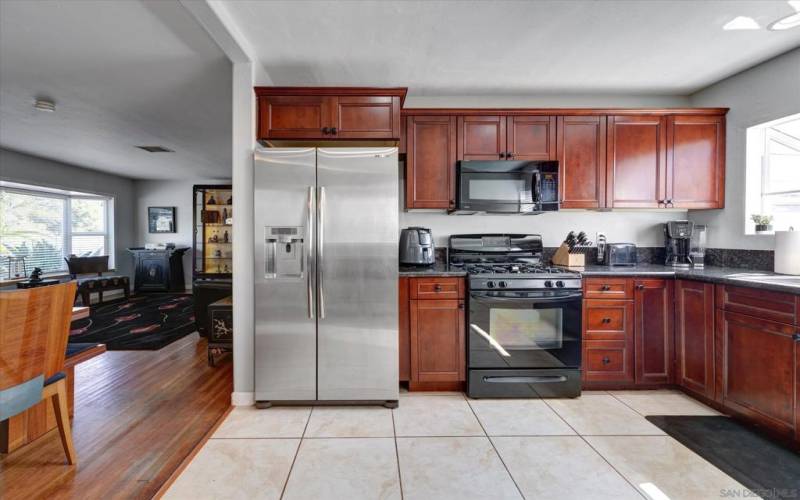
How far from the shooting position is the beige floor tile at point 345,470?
172 centimetres

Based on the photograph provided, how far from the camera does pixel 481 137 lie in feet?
9.86

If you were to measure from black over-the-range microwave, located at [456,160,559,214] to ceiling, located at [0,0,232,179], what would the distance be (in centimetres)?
207

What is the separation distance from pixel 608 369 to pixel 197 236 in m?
5.61

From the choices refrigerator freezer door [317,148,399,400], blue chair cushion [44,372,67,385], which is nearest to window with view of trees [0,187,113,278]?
blue chair cushion [44,372,67,385]

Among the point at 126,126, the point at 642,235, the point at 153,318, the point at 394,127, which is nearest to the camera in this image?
the point at 394,127

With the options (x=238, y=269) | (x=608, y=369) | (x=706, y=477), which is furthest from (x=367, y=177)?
(x=706, y=477)

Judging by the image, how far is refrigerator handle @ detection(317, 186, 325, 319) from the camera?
2498 mm

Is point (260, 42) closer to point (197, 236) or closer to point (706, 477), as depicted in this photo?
point (706, 477)

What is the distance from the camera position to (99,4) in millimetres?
2080

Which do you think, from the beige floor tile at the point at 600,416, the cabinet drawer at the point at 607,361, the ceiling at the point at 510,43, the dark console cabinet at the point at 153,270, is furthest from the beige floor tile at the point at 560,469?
the dark console cabinet at the point at 153,270

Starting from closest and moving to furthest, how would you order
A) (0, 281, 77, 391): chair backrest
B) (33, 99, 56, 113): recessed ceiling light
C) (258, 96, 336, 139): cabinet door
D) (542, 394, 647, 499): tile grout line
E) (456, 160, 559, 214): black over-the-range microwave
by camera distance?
(0, 281, 77, 391): chair backrest → (542, 394, 647, 499): tile grout line → (258, 96, 336, 139): cabinet door → (456, 160, 559, 214): black over-the-range microwave → (33, 99, 56, 113): recessed ceiling light

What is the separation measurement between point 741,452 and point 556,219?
1.99 metres

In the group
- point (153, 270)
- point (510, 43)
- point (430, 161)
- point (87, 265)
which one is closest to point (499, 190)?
point (430, 161)

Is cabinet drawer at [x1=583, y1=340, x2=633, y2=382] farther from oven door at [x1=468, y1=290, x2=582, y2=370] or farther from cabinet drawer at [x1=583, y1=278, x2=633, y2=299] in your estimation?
cabinet drawer at [x1=583, y1=278, x2=633, y2=299]
